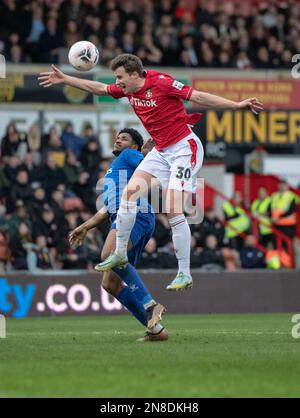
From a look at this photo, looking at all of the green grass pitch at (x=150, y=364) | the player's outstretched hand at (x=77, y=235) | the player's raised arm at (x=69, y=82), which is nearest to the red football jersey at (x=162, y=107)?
the player's raised arm at (x=69, y=82)

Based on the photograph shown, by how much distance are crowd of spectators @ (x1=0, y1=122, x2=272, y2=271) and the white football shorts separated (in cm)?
877

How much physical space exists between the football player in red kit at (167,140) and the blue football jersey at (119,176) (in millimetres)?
294

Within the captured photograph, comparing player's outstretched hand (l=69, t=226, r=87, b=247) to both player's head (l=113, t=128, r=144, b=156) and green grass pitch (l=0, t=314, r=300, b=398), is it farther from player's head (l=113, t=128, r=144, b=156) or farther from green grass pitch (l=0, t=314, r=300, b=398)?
green grass pitch (l=0, t=314, r=300, b=398)

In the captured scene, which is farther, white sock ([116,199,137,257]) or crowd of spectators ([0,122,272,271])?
crowd of spectators ([0,122,272,271])

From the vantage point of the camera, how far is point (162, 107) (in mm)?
11508

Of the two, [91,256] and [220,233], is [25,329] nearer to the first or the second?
[91,256]

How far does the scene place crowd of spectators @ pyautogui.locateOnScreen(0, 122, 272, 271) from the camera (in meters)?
20.3

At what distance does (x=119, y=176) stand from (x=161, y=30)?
53.5ft

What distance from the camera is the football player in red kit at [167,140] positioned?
37.1 feet

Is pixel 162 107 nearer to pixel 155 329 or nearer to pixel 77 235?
pixel 77 235

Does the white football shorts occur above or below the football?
below

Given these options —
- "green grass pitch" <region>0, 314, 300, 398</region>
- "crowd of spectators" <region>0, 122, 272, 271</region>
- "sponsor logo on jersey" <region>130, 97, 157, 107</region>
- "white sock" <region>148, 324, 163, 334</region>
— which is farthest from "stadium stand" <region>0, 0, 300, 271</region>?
"white sock" <region>148, 324, 163, 334</region>

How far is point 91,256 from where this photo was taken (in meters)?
20.8
